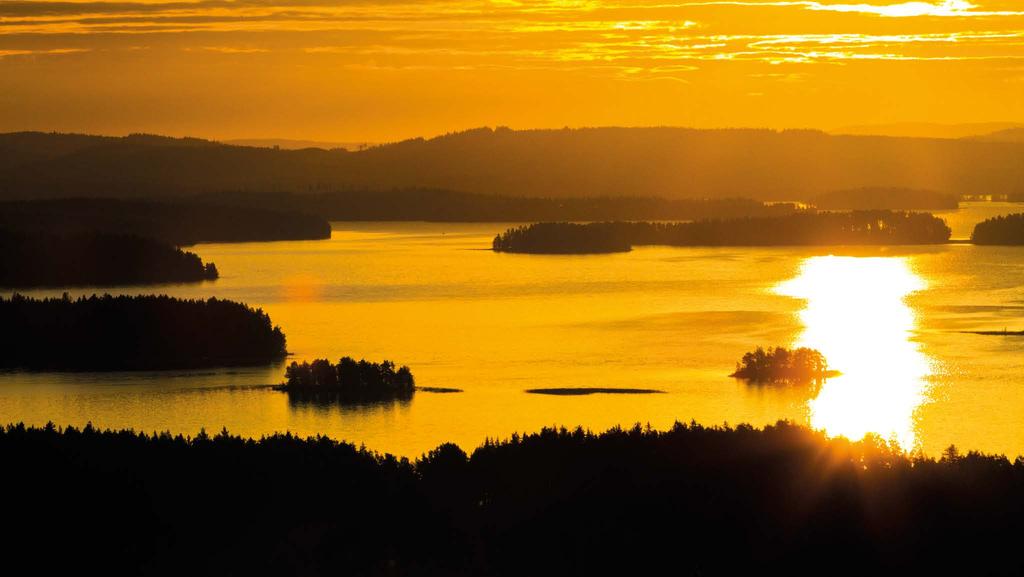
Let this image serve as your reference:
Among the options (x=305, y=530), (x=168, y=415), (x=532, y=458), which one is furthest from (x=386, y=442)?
(x=305, y=530)

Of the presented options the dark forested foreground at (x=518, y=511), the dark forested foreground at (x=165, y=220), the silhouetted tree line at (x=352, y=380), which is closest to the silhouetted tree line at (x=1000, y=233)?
the dark forested foreground at (x=165, y=220)

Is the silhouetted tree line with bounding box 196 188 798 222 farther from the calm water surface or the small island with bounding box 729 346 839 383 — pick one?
the small island with bounding box 729 346 839 383

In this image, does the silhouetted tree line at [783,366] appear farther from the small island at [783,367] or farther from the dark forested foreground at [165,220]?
the dark forested foreground at [165,220]

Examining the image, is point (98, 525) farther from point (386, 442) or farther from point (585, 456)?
point (386, 442)

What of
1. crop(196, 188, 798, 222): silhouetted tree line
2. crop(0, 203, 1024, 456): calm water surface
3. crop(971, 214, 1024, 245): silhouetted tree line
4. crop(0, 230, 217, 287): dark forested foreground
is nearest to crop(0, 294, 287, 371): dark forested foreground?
crop(0, 203, 1024, 456): calm water surface

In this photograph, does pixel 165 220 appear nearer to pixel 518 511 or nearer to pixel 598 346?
pixel 598 346

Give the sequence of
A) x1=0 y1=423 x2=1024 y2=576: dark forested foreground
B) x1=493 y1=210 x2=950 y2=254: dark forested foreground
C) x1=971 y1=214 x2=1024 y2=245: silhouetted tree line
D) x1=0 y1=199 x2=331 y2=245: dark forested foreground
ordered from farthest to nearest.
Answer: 1. x1=971 y1=214 x2=1024 y2=245: silhouetted tree line
2. x1=493 y1=210 x2=950 y2=254: dark forested foreground
3. x1=0 y1=199 x2=331 y2=245: dark forested foreground
4. x1=0 y1=423 x2=1024 y2=576: dark forested foreground
